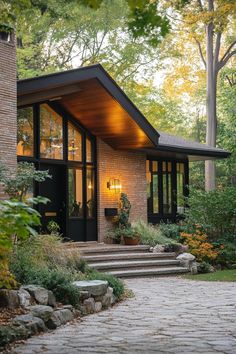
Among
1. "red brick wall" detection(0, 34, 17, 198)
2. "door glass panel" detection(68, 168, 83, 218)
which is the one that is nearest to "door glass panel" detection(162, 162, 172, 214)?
"door glass panel" detection(68, 168, 83, 218)

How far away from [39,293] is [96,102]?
890 centimetres

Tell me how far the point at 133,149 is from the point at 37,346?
13049mm

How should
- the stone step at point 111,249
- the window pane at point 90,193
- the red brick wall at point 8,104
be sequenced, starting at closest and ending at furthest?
the red brick wall at point 8,104
the stone step at point 111,249
the window pane at point 90,193

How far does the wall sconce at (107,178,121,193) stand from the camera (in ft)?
60.6

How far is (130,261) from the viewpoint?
595 inches

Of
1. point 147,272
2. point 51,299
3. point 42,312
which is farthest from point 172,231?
point 42,312

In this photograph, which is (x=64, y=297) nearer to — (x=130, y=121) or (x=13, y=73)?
(x=13, y=73)

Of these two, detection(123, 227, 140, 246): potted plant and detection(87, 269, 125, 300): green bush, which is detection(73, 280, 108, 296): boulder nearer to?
detection(87, 269, 125, 300): green bush

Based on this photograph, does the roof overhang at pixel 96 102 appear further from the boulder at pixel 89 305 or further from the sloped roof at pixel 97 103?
the boulder at pixel 89 305

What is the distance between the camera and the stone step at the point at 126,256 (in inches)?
569

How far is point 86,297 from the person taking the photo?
9.15m

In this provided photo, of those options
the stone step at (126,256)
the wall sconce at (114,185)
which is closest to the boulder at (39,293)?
the stone step at (126,256)

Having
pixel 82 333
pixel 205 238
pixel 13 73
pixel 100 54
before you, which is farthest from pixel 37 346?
pixel 100 54

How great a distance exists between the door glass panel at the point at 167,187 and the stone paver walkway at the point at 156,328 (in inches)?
398
